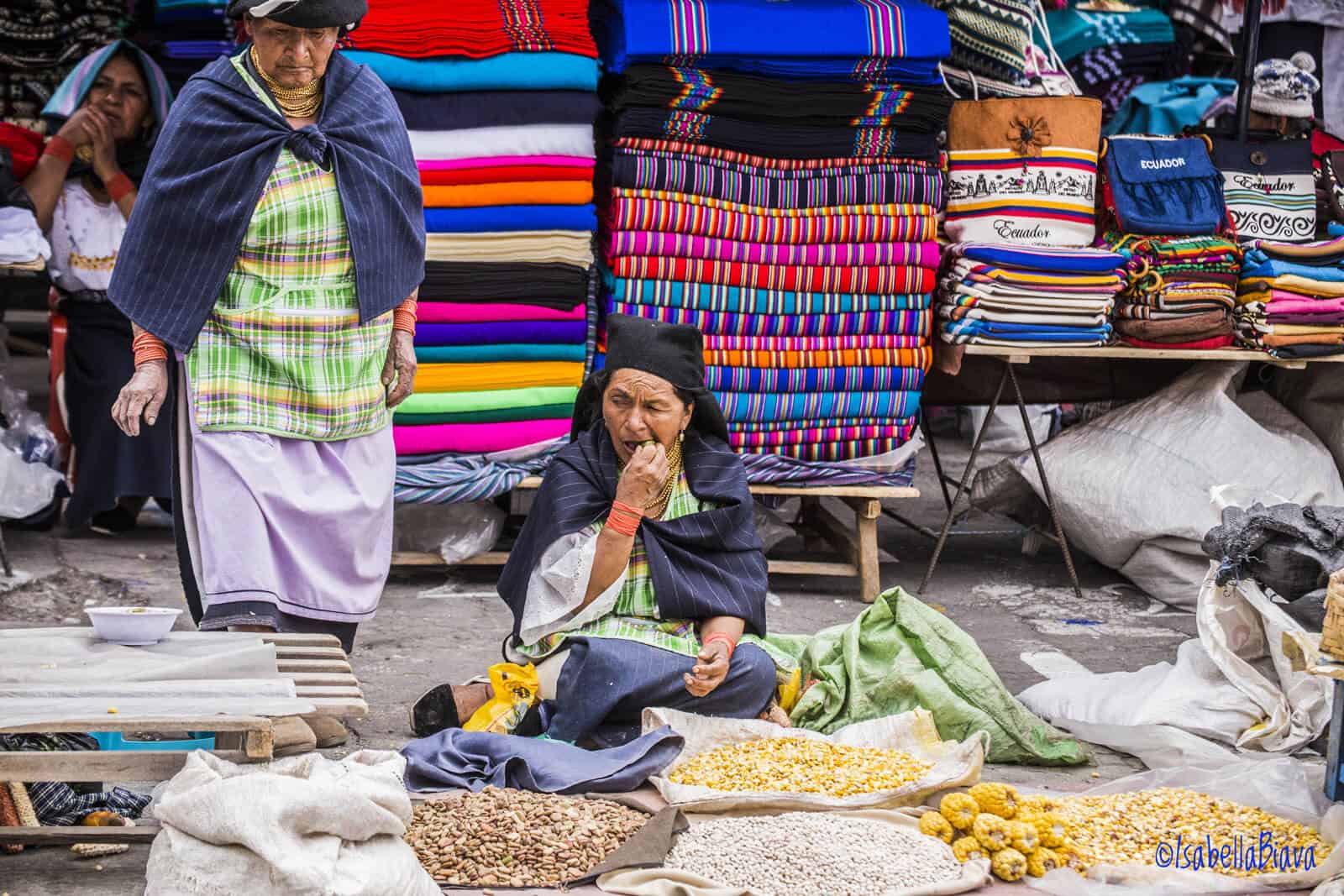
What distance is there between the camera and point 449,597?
5.95 metres

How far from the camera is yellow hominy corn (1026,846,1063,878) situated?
3.35m

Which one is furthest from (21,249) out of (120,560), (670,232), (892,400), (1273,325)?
(1273,325)

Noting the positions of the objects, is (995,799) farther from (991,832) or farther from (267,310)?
(267,310)

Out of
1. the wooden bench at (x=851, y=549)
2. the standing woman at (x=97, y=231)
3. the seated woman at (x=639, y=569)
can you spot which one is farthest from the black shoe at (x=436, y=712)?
the standing woman at (x=97, y=231)

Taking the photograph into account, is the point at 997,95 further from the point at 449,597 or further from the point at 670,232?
the point at 449,597

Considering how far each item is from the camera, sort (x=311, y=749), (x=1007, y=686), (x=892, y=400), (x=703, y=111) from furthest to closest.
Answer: (x=892, y=400), (x=703, y=111), (x=1007, y=686), (x=311, y=749)

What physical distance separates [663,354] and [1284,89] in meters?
3.53

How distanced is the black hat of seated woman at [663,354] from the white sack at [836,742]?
0.84 m

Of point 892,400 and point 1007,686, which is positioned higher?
point 892,400

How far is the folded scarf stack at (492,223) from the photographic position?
18.7 feet

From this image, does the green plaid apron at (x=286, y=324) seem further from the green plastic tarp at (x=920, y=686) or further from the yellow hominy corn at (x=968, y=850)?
the yellow hominy corn at (x=968, y=850)

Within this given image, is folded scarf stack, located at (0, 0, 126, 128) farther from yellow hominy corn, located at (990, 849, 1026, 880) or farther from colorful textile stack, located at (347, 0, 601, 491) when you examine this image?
yellow hominy corn, located at (990, 849, 1026, 880)

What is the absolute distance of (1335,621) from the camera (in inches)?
140

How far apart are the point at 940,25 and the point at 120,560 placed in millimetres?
3762
